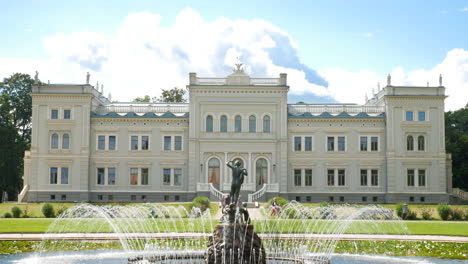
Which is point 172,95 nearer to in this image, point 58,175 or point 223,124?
point 223,124

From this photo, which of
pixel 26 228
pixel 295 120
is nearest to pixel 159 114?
pixel 295 120

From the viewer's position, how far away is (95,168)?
2009 inches

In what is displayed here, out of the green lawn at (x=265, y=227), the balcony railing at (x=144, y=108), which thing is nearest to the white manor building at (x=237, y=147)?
the balcony railing at (x=144, y=108)

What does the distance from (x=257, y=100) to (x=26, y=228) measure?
88.1 ft

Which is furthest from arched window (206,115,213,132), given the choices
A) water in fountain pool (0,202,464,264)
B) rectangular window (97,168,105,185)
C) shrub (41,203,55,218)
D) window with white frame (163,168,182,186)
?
shrub (41,203,55,218)

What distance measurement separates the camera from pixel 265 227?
2802cm

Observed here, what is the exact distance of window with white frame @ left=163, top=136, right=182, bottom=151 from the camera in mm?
51375

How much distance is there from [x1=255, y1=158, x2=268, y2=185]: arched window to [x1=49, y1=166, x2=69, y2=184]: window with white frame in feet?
52.5

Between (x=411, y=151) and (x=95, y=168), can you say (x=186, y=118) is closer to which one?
(x=95, y=168)

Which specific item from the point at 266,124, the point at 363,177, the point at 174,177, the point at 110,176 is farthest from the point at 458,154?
the point at 110,176

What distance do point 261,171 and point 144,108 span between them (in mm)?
11787

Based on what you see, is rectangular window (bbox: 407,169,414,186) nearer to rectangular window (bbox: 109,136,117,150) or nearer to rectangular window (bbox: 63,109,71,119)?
rectangular window (bbox: 109,136,117,150)

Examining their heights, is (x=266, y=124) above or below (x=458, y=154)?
above

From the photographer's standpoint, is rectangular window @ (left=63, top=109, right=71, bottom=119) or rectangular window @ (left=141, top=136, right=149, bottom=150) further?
rectangular window @ (left=141, top=136, right=149, bottom=150)
